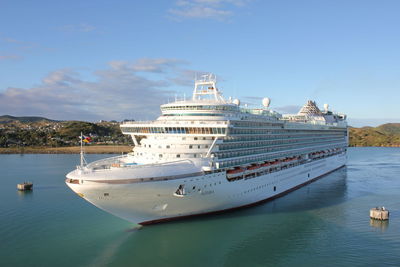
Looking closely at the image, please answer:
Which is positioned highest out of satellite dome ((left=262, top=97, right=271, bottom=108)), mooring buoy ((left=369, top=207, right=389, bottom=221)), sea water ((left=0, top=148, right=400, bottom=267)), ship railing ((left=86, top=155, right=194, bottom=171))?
satellite dome ((left=262, top=97, right=271, bottom=108))

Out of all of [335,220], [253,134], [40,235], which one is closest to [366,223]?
[335,220]

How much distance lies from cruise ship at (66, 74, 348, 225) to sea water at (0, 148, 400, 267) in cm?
164

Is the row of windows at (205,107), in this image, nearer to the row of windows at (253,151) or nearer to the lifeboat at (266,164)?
the row of windows at (253,151)

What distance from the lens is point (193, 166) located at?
2342 centimetres

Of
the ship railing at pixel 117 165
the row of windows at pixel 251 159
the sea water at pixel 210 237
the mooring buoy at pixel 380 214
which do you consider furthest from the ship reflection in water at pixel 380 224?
the ship railing at pixel 117 165

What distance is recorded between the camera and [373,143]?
151000mm

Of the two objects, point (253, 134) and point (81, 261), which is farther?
point (253, 134)

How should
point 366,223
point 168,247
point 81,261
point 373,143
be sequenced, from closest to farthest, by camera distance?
point 81,261, point 168,247, point 366,223, point 373,143

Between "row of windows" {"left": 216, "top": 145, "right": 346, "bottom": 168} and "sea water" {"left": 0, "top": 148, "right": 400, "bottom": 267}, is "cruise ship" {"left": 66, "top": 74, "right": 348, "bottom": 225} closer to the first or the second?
"row of windows" {"left": 216, "top": 145, "right": 346, "bottom": 168}

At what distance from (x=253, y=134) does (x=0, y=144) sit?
368 feet

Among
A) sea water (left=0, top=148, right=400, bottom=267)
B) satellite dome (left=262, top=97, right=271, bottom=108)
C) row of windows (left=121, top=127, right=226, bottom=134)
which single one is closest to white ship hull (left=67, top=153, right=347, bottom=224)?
sea water (left=0, top=148, right=400, bottom=267)

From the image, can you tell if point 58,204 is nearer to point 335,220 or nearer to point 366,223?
point 335,220

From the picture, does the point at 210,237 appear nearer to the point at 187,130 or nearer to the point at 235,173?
the point at 235,173

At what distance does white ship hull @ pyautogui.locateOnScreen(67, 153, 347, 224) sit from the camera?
2123 centimetres
